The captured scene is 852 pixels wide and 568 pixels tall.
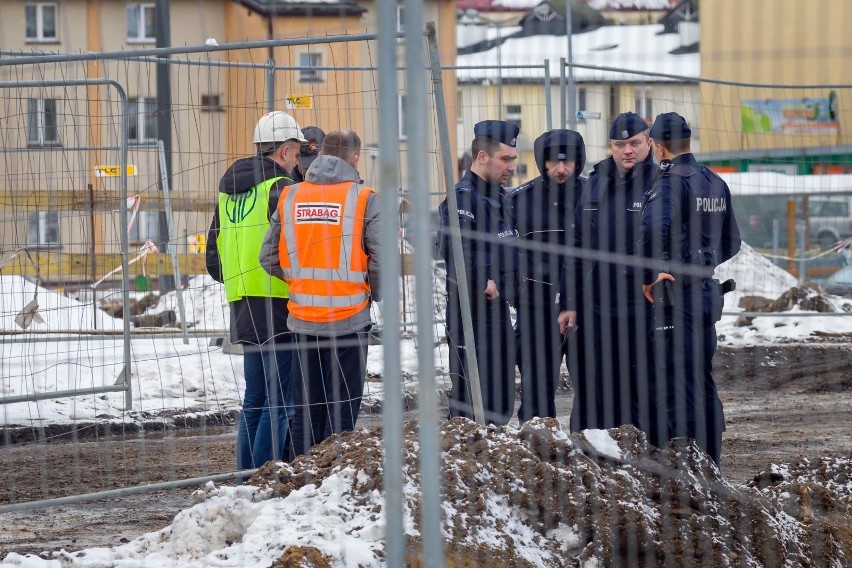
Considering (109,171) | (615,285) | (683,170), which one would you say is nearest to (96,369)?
(109,171)

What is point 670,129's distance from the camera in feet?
20.4

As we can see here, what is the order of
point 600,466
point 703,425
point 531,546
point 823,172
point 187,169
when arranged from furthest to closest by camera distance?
point 823,172 < point 187,169 < point 703,425 < point 600,466 < point 531,546

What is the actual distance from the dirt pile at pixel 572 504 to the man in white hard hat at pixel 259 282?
3.21 feet

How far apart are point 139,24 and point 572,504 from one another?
51.4 feet

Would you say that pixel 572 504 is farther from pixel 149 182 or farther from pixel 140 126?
pixel 149 182

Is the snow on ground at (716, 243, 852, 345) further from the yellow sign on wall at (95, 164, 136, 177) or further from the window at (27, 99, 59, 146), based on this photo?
the window at (27, 99, 59, 146)

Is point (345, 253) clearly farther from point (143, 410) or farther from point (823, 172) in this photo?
point (823, 172)

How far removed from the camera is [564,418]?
8.84 meters

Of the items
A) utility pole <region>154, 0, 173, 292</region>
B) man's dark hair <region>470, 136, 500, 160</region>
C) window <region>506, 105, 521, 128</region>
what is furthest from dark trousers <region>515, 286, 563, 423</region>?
window <region>506, 105, 521, 128</region>

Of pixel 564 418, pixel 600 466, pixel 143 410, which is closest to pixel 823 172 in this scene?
pixel 564 418

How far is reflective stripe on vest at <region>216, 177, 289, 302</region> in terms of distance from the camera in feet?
19.7

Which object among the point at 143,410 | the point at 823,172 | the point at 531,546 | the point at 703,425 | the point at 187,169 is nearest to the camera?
the point at 531,546

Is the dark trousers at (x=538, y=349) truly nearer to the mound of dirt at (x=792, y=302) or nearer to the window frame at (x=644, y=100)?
the window frame at (x=644, y=100)

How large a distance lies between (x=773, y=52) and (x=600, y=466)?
253cm
